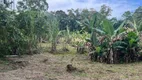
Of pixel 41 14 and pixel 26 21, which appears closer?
pixel 26 21

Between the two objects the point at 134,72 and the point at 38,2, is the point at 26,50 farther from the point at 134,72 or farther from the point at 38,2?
the point at 38,2

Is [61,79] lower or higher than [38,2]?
lower

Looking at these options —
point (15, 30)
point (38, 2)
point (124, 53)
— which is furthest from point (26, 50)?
point (38, 2)

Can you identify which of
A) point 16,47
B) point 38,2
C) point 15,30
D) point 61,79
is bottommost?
point 61,79

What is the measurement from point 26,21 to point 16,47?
1244mm

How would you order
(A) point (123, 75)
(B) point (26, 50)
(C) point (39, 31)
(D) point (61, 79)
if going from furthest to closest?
(C) point (39, 31) < (B) point (26, 50) < (A) point (123, 75) < (D) point (61, 79)

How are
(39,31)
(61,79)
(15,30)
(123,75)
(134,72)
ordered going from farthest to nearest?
(39,31) → (15,30) → (134,72) → (123,75) → (61,79)

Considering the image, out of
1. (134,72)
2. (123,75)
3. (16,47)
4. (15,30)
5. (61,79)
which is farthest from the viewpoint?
(16,47)

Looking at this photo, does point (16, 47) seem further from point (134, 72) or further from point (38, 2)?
point (38, 2)

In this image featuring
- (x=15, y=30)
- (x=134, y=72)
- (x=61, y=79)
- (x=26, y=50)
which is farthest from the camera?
(x=26, y=50)

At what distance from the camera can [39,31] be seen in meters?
11.5

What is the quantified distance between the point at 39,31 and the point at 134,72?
611 centimetres

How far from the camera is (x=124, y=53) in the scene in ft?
28.4

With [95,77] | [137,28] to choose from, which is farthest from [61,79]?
[137,28]
